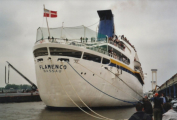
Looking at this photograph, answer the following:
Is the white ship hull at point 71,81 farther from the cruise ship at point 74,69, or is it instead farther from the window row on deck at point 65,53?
the window row on deck at point 65,53

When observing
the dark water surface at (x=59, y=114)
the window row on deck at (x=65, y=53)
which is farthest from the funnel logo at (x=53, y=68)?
the dark water surface at (x=59, y=114)

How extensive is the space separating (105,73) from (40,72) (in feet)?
19.4

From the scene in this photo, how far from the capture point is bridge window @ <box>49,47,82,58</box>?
1767 cm

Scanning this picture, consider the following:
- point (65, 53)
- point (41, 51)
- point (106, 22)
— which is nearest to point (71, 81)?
point (65, 53)

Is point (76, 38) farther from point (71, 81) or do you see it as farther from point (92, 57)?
point (71, 81)

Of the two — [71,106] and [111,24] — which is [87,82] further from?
[111,24]

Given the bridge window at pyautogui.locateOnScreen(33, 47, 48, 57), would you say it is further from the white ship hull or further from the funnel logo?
the funnel logo

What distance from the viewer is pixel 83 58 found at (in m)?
18.7

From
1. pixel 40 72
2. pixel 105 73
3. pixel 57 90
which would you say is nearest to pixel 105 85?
pixel 105 73

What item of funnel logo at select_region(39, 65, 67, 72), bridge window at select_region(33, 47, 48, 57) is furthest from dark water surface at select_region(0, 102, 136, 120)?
bridge window at select_region(33, 47, 48, 57)

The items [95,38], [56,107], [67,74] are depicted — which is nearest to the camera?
[67,74]

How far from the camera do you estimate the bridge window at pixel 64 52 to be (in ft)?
58.0

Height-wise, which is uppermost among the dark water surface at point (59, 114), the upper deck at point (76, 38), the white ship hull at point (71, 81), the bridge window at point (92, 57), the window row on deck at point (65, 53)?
the upper deck at point (76, 38)

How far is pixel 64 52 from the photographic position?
17984 mm
